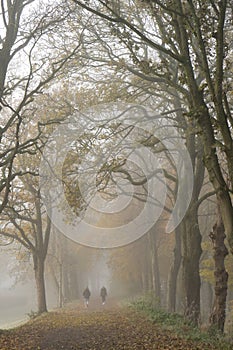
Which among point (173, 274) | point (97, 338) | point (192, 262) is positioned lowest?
point (97, 338)

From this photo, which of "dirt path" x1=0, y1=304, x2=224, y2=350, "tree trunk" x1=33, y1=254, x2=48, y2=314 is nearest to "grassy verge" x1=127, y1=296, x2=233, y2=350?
"dirt path" x1=0, y1=304, x2=224, y2=350

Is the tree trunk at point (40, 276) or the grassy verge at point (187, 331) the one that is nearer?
the grassy verge at point (187, 331)

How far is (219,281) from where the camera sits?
14727 millimetres

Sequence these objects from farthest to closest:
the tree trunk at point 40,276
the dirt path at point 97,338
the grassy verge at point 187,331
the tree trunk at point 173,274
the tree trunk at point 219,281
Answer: the tree trunk at point 40,276
the tree trunk at point 173,274
the tree trunk at point 219,281
the grassy verge at point 187,331
the dirt path at point 97,338

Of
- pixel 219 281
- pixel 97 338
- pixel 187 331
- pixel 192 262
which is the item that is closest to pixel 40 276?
pixel 192 262

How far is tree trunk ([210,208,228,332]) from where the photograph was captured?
47.0ft

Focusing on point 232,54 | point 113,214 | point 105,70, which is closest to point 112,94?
point 105,70

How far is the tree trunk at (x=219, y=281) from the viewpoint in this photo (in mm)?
14328

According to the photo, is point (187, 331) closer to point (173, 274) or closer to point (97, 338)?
point (97, 338)

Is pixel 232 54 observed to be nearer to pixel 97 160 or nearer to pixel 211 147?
pixel 97 160

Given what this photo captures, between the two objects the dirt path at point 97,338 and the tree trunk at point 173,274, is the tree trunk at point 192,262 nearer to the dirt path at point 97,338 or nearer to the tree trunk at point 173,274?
the dirt path at point 97,338

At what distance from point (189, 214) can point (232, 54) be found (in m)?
5.77

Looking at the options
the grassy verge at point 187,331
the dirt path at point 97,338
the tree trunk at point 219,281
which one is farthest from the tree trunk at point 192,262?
the dirt path at point 97,338

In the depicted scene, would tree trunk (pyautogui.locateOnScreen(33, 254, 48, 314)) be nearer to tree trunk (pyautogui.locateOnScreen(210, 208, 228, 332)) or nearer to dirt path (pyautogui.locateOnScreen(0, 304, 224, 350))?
dirt path (pyautogui.locateOnScreen(0, 304, 224, 350))
